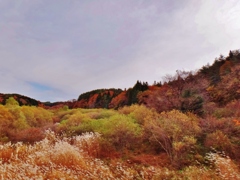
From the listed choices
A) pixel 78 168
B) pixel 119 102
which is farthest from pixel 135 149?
pixel 119 102

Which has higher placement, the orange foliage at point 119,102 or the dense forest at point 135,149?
the orange foliage at point 119,102

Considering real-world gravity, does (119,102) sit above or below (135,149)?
above

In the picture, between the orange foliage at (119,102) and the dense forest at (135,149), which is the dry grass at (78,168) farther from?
the orange foliage at (119,102)

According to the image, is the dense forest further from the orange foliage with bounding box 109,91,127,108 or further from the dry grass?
the orange foliage with bounding box 109,91,127,108

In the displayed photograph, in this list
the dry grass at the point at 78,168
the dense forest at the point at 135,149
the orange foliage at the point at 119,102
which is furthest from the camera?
the orange foliage at the point at 119,102

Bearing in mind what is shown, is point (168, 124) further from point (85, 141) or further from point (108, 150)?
point (85, 141)

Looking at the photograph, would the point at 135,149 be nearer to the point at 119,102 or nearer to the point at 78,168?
the point at 78,168

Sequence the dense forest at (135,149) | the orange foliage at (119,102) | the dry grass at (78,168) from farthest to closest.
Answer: the orange foliage at (119,102), the dense forest at (135,149), the dry grass at (78,168)

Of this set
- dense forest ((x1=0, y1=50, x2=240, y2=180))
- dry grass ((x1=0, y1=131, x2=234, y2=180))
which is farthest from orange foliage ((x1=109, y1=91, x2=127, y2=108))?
dry grass ((x1=0, y1=131, x2=234, y2=180))

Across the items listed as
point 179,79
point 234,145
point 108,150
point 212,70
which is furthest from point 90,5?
point 212,70

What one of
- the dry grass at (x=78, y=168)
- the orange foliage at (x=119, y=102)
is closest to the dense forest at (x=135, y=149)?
the dry grass at (x=78, y=168)

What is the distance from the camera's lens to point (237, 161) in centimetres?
809

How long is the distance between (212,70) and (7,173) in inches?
1470

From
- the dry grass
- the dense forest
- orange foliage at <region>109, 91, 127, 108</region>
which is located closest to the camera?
the dry grass
